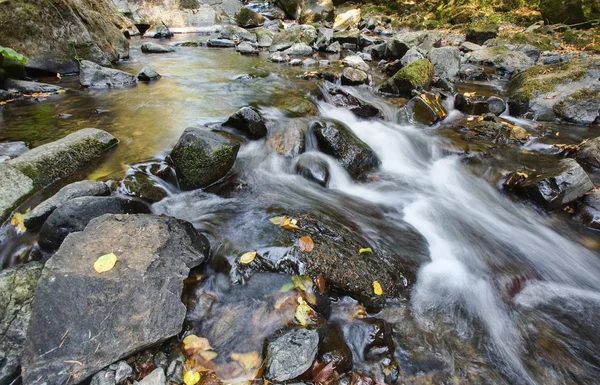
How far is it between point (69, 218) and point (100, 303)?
4.15 feet

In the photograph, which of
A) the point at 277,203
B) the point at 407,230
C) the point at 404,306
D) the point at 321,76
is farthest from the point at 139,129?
the point at 321,76

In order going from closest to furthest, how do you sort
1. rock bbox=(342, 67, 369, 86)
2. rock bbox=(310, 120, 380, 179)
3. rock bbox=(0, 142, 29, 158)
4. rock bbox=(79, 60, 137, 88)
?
rock bbox=(0, 142, 29, 158) < rock bbox=(310, 120, 380, 179) < rock bbox=(79, 60, 137, 88) < rock bbox=(342, 67, 369, 86)

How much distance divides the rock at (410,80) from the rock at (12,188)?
8493mm

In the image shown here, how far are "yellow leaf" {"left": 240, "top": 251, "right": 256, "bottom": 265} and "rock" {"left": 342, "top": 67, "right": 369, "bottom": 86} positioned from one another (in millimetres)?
7879

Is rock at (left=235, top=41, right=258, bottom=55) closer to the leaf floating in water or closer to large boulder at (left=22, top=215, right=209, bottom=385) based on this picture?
the leaf floating in water

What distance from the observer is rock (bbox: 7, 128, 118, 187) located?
13.0 ft

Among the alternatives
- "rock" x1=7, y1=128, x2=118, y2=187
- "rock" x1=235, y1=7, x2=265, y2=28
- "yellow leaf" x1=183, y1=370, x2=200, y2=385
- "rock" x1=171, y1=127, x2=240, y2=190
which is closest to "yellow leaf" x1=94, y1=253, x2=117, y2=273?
"yellow leaf" x1=183, y1=370, x2=200, y2=385

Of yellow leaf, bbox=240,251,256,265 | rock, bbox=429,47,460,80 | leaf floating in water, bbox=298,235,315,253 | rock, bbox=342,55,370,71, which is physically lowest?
yellow leaf, bbox=240,251,256,265

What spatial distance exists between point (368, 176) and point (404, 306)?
2.95 meters

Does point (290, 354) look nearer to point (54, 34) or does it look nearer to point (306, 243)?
point (306, 243)

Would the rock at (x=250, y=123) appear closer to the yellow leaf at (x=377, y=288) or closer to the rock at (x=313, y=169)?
the rock at (x=313, y=169)

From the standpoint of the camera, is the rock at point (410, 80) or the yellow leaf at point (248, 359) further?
the rock at point (410, 80)

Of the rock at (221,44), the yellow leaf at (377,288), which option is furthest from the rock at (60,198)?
the rock at (221,44)

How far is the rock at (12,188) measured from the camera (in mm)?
3476
